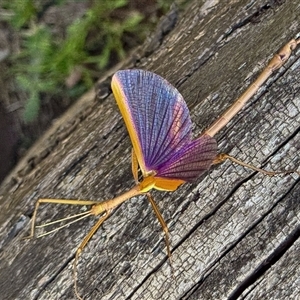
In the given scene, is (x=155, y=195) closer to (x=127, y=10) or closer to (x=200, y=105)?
(x=200, y=105)

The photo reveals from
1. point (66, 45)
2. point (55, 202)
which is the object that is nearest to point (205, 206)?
point (55, 202)

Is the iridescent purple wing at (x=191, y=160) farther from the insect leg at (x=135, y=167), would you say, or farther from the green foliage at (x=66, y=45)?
the green foliage at (x=66, y=45)

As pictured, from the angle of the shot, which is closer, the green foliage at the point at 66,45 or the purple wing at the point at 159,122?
the purple wing at the point at 159,122

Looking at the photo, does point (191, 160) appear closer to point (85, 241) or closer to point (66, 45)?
point (85, 241)

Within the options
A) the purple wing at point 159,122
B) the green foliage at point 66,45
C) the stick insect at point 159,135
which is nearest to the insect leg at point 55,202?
the stick insect at point 159,135

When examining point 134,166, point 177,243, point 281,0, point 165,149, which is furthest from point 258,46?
point 177,243
